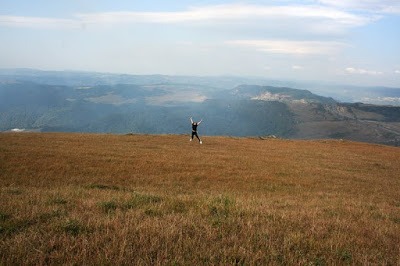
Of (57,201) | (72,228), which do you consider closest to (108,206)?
(57,201)

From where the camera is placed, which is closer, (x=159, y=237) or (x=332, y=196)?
(x=159, y=237)

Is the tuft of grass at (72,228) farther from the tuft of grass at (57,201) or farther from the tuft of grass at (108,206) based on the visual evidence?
the tuft of grass at (57,201)

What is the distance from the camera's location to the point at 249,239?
23.3 feet

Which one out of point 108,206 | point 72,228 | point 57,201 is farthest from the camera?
point 57,201

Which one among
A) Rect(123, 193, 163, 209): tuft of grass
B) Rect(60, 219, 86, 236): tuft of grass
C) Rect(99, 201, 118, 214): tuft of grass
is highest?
Rect(60, 219, 86, 236): tuft of grass

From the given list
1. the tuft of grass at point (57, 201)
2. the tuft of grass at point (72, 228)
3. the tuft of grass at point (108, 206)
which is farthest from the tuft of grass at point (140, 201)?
the tuft of grass at point (72, 228)

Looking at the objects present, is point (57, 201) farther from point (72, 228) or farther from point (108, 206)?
point (72, 228)

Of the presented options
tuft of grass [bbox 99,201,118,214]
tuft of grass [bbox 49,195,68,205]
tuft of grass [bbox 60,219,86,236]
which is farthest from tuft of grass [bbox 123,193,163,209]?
tuft of grass [bbox 60,219,86,236]

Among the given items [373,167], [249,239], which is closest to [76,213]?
[249,239]

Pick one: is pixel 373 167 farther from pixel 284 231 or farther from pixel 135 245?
→ pixel 135 245

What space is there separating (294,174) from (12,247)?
80.4ft

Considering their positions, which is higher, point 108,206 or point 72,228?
point 72,228

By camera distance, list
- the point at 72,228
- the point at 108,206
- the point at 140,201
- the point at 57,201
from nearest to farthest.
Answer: the point at 72,228 → the point at 108,206 → the point at 57,201 → the point at 140,201

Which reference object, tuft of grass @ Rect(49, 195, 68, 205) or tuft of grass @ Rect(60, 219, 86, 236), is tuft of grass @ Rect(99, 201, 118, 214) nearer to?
tuft of grass @ Rect(49, 195, 68, 205)
